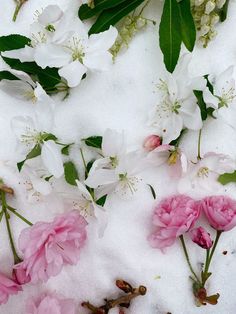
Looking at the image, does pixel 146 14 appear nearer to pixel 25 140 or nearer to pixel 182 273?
pixel 25 140

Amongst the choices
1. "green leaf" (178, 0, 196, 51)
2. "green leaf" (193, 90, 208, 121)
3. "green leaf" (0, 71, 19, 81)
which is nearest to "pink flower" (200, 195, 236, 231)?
"green leaf" (193, 90, 208, 121)

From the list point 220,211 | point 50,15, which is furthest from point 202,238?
point 50,15

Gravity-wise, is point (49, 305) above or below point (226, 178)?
below

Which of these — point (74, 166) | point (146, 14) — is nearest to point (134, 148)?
point (74, 166)

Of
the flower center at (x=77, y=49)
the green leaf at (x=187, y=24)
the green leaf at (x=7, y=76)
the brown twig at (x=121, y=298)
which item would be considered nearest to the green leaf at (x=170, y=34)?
the green leaf at (x=187, y=24)

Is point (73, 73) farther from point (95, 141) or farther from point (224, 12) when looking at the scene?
point (224, 12)

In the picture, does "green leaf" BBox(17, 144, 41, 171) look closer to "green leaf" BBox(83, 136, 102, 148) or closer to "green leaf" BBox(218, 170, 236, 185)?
"green leaf" BBox(83, 136, 102, 148)
